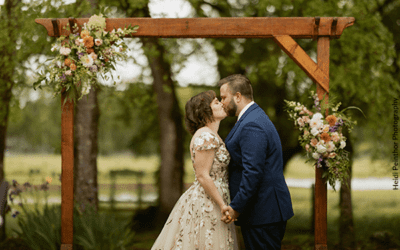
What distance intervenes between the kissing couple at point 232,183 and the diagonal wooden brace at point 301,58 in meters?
1.07

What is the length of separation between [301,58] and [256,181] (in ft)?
5.77

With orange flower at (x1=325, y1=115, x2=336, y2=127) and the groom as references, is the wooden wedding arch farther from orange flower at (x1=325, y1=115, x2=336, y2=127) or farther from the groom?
the groom

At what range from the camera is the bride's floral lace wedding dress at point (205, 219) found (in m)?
3.17

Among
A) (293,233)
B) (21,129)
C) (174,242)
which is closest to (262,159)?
(174,242)

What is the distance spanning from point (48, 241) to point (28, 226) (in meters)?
0.46

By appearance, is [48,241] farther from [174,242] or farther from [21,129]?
[21,129]

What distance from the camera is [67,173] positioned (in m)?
4.18

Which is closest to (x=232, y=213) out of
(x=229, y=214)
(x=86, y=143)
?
(x=229, y=214)

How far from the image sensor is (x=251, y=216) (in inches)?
122

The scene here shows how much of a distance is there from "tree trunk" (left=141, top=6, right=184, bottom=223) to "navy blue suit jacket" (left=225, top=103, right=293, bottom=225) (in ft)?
14.8

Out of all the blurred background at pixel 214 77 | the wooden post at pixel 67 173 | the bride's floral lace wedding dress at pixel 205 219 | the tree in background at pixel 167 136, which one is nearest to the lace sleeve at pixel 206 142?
the bride's floral lace wedding dress at pixel 205 219

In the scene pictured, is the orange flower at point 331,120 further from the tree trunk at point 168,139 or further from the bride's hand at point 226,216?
the tree trunk at point 168,139

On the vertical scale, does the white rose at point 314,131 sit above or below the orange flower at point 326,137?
above

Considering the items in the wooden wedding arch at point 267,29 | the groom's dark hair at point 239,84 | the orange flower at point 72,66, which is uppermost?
the wooden wedding arch at point 267,29
